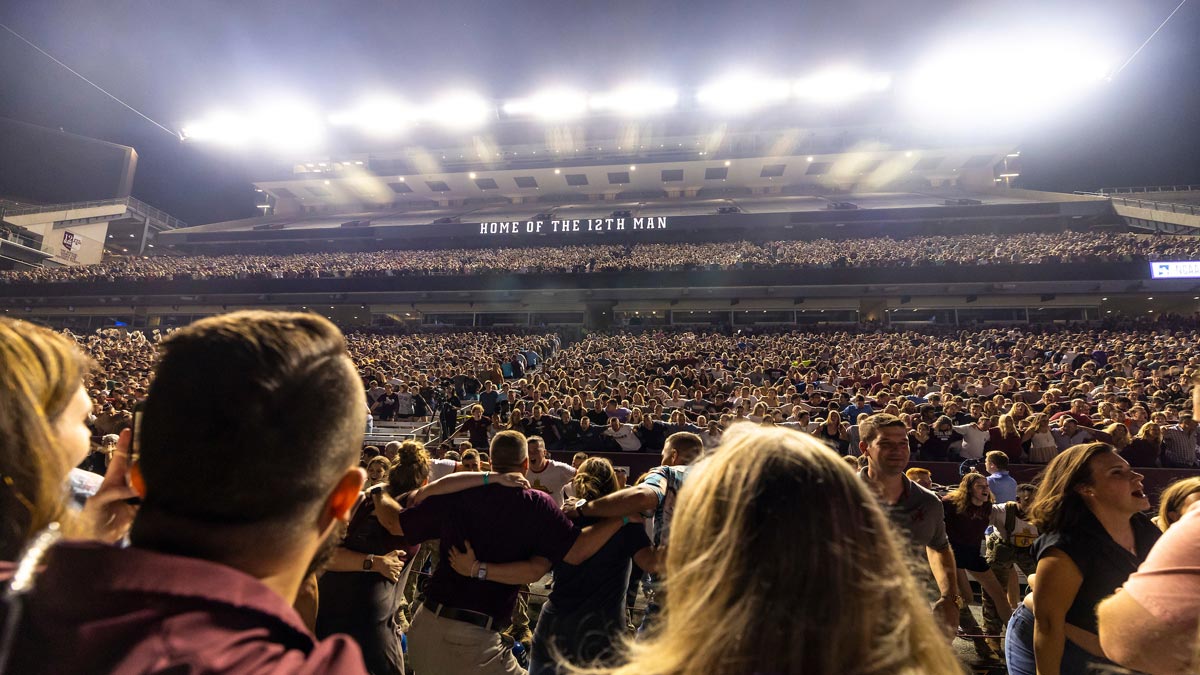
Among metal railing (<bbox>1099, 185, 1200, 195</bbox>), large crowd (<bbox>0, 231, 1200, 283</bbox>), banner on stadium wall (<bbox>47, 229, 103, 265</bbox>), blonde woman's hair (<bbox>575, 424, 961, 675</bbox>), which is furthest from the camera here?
banner on stadium wall (<bbox>47, 229, 103, 265</bbox>)

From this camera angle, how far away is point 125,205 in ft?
146

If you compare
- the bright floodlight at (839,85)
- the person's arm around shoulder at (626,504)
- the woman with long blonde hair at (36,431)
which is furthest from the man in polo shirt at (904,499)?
the bright floodlight at (839,85)

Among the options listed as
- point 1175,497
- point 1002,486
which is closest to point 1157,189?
point 1002,486

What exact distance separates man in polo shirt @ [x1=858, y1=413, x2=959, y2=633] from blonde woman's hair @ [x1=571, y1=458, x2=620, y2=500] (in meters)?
1.72

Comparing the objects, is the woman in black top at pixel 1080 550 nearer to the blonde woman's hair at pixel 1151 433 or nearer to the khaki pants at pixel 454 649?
the khaki pants at pixel 454 649

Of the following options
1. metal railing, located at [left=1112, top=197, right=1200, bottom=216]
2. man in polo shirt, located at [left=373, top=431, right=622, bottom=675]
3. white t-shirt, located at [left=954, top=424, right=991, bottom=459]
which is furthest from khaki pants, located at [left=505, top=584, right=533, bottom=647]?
metal railing, located at [left=1112, top=197, right=1200, bottom=216]

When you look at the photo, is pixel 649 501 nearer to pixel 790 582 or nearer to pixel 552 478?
pixel 790 582

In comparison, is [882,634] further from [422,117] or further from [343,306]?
[422,117]

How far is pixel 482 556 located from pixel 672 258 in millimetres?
32379

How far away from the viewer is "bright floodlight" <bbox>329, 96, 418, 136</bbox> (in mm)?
48469

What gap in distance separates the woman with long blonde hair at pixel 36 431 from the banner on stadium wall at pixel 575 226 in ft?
132

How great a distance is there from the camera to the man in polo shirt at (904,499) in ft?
11.1

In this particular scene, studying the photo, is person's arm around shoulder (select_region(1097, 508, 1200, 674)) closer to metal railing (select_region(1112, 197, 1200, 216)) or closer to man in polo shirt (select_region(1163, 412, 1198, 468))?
man in polo shirt (select_region(1163, 412, 1198, 468))

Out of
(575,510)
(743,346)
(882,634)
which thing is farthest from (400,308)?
(882,634)
